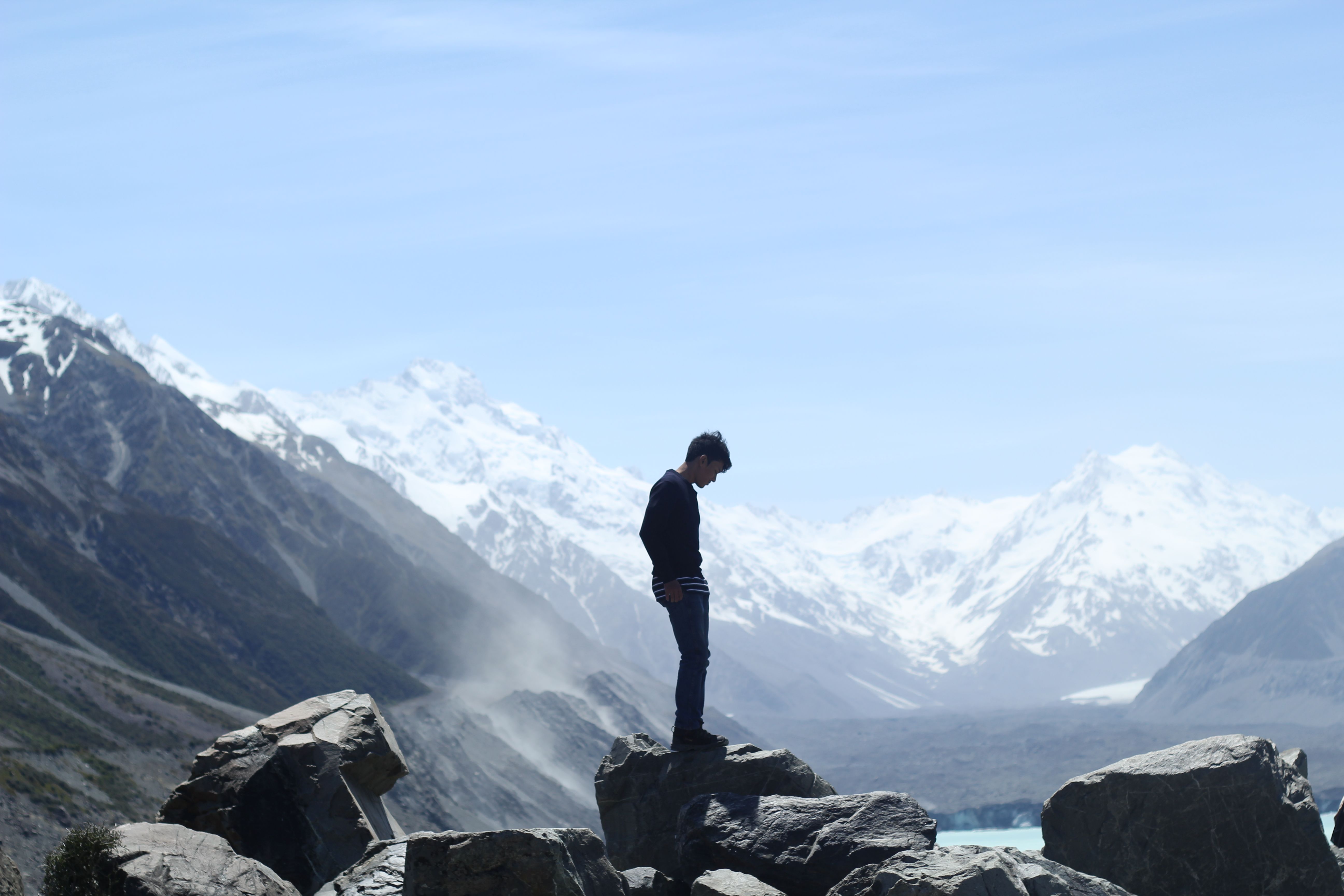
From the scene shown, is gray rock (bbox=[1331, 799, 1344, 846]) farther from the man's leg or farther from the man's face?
the man's face

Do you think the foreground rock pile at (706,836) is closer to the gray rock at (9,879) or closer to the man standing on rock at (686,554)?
the gray rock at (9,879)

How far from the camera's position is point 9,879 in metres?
14.0

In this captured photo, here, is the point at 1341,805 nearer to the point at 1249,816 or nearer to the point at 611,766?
the point at 1249,816

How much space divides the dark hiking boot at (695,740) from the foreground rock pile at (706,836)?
0.15 metres

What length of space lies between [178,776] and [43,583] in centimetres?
6218

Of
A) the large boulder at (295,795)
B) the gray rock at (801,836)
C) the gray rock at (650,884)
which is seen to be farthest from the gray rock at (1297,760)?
the large boulder at (295,795)

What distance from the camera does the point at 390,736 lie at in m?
18.2

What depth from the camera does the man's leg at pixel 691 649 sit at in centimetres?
1586

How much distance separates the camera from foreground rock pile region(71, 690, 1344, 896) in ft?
42.3

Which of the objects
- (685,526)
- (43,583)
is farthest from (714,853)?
(43,583)

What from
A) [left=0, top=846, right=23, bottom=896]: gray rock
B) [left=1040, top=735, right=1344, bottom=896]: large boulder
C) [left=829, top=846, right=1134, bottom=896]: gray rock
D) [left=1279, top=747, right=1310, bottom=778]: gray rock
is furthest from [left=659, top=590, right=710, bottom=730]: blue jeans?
[left=1279, top=747, right=1310, bottom=778]: gray rock

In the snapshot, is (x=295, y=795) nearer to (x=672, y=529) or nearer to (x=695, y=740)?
(x=695, y=740)

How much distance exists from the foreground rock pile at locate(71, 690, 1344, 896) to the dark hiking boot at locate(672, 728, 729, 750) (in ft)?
0.50

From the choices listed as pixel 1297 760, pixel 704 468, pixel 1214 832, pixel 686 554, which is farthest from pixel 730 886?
pixel 1297 760
